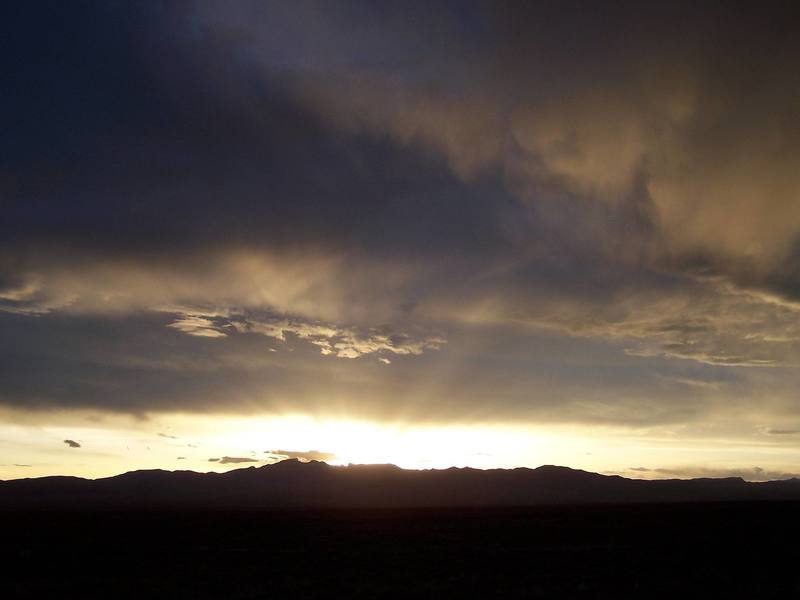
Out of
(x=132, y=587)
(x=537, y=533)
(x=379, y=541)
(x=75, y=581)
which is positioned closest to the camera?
(x=132, y=587)

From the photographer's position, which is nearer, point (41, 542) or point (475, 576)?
point (475, 576)

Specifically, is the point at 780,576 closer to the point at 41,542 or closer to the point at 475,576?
the point at 475,576

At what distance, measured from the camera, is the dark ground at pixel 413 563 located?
2624 centimetres

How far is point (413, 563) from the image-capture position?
34.0m

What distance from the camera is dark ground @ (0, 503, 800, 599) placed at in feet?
86.1

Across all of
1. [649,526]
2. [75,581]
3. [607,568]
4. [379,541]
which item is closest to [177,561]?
[75,581]

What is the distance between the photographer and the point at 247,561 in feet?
119

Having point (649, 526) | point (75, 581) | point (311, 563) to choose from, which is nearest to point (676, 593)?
point (311, 563)

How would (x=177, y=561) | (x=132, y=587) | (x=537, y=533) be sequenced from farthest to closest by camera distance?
(x=537, y=533), (x=177, y=561), (x=132, y=587)

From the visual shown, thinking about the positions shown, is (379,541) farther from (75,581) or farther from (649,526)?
(649,526)

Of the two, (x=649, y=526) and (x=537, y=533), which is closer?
(x=537, y=533)

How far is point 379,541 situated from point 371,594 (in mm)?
21657

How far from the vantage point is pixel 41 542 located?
47.5 meters

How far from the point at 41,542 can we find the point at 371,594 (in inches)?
1353
